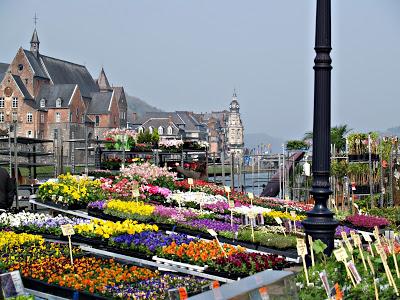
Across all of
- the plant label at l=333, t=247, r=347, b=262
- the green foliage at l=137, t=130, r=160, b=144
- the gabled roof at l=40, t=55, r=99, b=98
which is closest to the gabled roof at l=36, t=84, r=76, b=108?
the gabled roof at l=40, t=55, r=99, b=98

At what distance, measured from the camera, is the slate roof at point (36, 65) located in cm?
10925

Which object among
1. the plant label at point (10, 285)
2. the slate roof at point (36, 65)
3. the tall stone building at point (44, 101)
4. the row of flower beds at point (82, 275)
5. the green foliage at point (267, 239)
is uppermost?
the slate roof at point (36, 65)

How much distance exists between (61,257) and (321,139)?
424 centimetres

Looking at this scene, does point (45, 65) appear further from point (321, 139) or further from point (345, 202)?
point (321, 139)

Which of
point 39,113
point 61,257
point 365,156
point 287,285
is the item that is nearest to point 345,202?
point 365,156

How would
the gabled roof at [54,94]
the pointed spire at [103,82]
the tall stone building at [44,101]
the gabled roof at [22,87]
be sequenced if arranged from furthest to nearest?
the pointed spire at [103,82], the gabled roof at [54,94], the gabled roof at [22,87], the tall stone building at [44,101]

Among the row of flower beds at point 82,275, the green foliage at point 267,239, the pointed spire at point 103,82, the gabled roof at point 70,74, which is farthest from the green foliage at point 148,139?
the pointed spire at point 103,82

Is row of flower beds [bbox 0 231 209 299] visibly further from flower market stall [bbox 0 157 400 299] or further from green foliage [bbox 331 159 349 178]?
green foliage [bbox 331 159 349 178]

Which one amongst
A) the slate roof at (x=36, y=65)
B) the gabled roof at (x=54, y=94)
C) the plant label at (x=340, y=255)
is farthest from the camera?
the gabled roof at (x=54, y=94)

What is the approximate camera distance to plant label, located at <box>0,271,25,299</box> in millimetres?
4680

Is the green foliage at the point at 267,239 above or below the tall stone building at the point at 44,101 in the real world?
below

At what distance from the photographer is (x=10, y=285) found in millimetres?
4730

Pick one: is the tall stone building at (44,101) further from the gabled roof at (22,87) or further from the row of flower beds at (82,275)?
the row of flower beds at (82,275)

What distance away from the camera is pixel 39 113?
10881 cm
